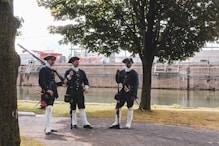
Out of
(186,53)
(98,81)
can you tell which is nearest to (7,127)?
(186,53)

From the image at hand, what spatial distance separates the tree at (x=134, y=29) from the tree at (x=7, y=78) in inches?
339

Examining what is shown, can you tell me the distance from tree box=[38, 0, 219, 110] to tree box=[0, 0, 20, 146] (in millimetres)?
8618

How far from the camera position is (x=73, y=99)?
9.45 meters

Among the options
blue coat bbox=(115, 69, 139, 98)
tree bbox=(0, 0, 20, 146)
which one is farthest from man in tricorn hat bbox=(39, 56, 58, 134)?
tree bbox=(0, 0, 20, 146)

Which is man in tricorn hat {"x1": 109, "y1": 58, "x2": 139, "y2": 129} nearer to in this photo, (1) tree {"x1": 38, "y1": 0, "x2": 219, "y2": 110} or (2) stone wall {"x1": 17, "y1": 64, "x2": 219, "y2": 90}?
(1) tree {"x1": 38, "y1": 0, "x2": 219, "y2": 110}

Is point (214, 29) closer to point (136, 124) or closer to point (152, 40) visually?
point (152, 40)

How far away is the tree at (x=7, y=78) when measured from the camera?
193 inches

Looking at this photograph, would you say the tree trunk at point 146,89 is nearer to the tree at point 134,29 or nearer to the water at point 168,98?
the tree at point 134,29

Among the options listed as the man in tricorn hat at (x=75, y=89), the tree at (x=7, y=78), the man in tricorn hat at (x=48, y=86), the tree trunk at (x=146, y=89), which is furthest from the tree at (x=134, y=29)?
the tree at (x=7, y=78)

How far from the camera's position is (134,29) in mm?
14258

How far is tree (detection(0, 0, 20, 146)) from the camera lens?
4914 mm

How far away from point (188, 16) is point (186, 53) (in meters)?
1.89

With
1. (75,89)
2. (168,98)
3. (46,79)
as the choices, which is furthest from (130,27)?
(168,98)

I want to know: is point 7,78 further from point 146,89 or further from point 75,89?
point 146,89
